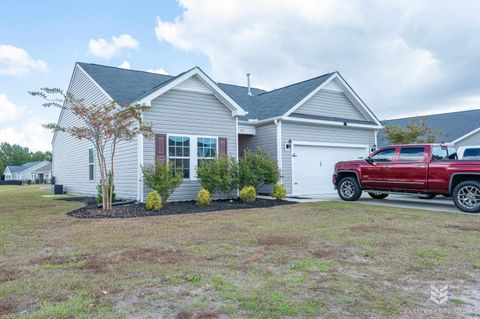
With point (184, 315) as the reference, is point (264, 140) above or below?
above

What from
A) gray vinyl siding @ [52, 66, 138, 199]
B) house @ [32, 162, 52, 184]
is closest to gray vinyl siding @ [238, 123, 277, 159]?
gray vinyl siding @ [52, 66, 138, 199]

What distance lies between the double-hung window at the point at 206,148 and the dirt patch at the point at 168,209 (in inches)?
67.5

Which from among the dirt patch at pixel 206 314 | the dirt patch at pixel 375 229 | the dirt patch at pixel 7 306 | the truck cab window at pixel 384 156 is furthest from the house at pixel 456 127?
the dirt patch at pixel 7 306

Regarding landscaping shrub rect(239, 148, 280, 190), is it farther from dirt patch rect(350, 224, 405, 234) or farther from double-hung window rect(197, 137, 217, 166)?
→ dirt patch rect(350, 224, 405, 234)

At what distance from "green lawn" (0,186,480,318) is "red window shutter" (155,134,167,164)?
413 centimetres

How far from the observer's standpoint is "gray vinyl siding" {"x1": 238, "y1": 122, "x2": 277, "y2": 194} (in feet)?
45.8

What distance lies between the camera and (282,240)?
570cm

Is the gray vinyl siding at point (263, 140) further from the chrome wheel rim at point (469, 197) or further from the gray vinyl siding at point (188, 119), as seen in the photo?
the chrome wheel rim at point (469, 197)

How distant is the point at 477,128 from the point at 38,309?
24214mm

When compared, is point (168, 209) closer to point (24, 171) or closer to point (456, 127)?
point (456, 127)

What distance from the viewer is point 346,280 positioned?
3707 millimetres

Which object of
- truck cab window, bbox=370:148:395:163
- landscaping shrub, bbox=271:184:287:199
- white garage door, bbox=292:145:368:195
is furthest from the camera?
white garage door, bbox=292:145:368:195

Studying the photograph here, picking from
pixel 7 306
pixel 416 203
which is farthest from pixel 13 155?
pixel 7 306

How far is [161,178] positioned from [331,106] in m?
8.79
